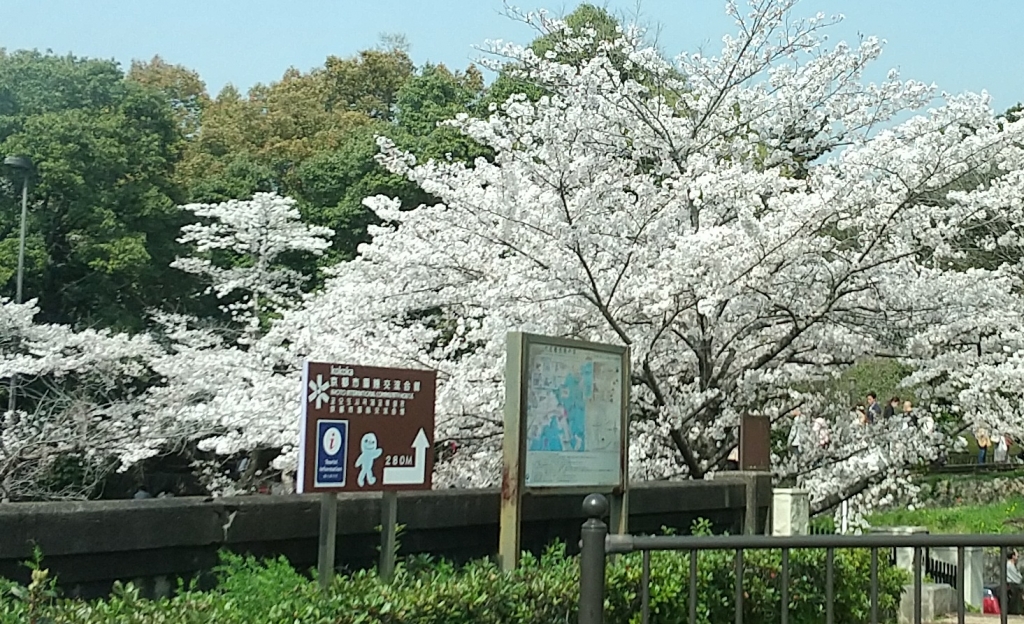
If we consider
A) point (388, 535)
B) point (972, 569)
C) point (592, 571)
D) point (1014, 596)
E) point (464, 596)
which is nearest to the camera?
point (592, 571)

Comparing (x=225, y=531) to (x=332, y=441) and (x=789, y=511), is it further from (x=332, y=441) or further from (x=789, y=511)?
(x=789, y=511)

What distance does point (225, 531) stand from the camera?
530cm

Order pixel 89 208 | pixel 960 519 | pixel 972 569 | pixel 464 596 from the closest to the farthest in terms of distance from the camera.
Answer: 1. pixel 464 596
2. pixel 972 569
3. pixel 960 519
4. pixel 89 208

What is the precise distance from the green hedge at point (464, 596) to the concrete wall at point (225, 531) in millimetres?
151

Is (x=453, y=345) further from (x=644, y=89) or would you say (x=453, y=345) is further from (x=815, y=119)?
(x=815, y=119)

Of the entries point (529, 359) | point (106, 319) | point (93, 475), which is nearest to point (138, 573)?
point (529, 359)

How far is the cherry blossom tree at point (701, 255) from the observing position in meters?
9.23

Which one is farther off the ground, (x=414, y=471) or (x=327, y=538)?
(x=414, y=471)

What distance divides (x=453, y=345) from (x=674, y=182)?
8.70 ft

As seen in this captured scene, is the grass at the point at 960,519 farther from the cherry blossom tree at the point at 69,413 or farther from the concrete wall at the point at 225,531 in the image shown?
the cherry blossom tree at the point at 69,413

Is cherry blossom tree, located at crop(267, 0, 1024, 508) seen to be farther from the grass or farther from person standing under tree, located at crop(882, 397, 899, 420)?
the grass

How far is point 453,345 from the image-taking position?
10961 mm

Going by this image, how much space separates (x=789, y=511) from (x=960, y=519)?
11.2 metres

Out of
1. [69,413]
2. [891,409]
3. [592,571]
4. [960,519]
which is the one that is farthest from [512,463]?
[960,519]
